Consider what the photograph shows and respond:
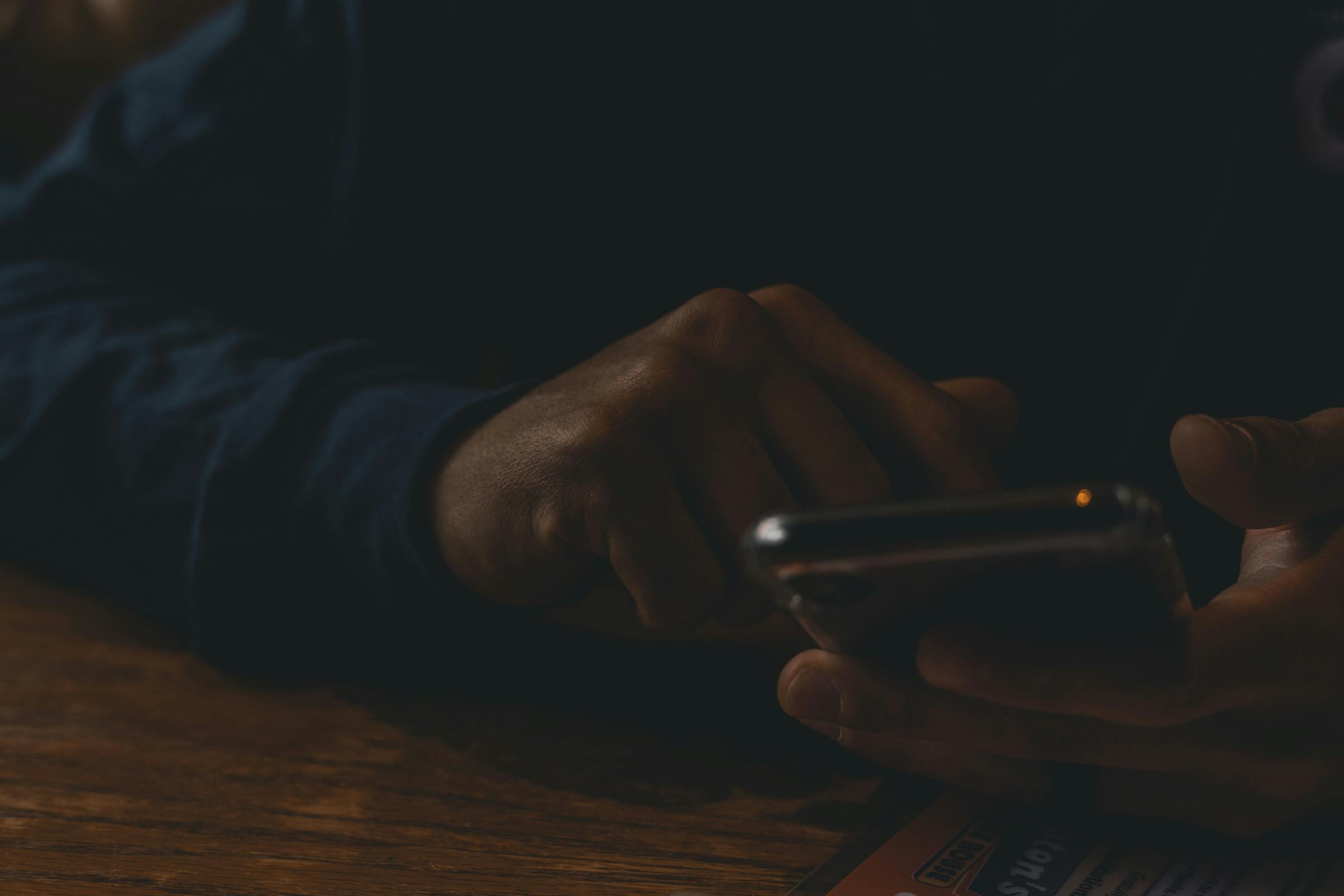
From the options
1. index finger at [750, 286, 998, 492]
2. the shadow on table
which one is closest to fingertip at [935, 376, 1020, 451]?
index finger at [750, 286, 998, 492]

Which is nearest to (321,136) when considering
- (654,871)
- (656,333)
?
(656,333)

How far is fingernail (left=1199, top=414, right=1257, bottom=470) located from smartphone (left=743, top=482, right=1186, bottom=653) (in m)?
0.07

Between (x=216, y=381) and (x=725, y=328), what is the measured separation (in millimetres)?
341

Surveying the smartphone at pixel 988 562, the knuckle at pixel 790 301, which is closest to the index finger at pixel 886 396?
the knuckle at pixel 790 301

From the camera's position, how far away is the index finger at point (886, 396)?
0.36m

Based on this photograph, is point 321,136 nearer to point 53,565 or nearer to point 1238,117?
point 53,565

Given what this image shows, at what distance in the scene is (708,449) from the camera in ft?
1.19

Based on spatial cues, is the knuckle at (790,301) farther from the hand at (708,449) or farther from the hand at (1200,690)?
the hand at (1200,690)

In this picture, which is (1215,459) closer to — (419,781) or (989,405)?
(989,405)

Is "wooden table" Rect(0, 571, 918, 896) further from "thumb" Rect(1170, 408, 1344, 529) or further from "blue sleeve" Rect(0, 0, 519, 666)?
"thumb" Rect(1170, 408, 1344, 529)

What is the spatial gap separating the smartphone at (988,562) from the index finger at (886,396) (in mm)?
105

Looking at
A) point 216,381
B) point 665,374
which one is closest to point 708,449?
point 665,374

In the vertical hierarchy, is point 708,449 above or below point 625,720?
above

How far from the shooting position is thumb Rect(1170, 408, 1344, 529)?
0.30 meters
